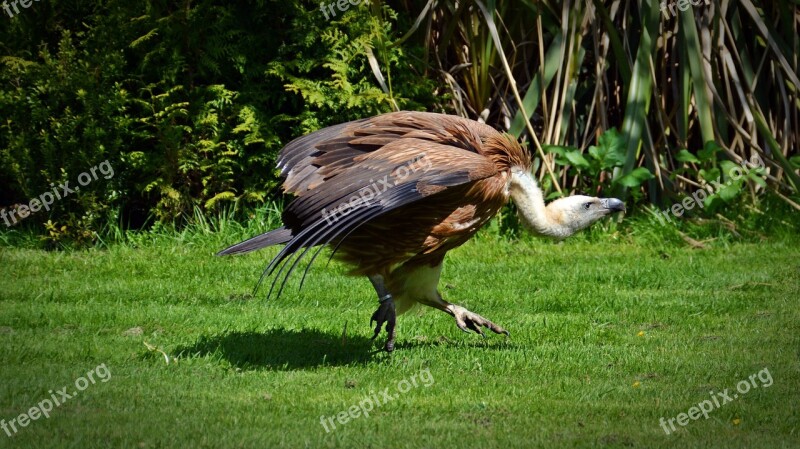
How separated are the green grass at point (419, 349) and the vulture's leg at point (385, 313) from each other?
0.11 metres

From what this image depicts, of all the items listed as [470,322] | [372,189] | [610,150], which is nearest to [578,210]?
[470,322]

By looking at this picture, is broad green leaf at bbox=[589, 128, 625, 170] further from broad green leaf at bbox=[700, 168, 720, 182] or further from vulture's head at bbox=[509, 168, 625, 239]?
vulture's head at bbox=[509, 168, 625, 239]

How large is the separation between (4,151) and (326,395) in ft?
16.5

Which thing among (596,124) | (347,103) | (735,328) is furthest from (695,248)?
(347,103)

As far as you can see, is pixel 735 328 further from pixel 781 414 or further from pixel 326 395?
pixel 326 395

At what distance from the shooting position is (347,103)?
366 inches

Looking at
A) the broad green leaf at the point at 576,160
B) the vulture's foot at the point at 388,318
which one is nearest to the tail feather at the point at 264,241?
the vulture's foot at the point at 388,318

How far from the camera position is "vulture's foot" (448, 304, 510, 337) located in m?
6.40

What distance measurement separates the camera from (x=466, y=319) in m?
6.50
